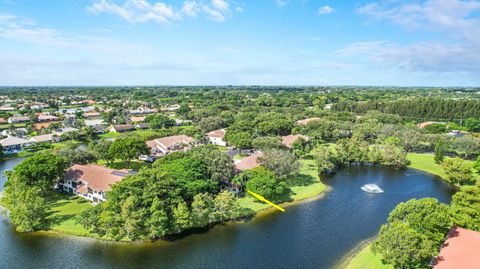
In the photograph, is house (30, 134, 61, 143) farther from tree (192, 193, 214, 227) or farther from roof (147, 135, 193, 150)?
tree (192, 193, 214, 227)

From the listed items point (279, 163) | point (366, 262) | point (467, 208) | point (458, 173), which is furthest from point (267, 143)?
point (467, 208)

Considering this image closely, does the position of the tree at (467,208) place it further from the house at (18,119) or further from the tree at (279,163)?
the house at (18,119)

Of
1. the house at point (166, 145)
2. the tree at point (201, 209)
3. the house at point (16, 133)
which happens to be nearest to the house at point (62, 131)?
the house at point (16, 133)

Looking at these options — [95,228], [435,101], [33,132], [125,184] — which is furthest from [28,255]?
[435,101]

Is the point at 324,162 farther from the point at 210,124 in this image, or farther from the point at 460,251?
the point at 210,124

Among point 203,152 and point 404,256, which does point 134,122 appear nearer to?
point 203,152

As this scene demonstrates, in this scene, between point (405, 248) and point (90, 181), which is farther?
point (90, 181)
